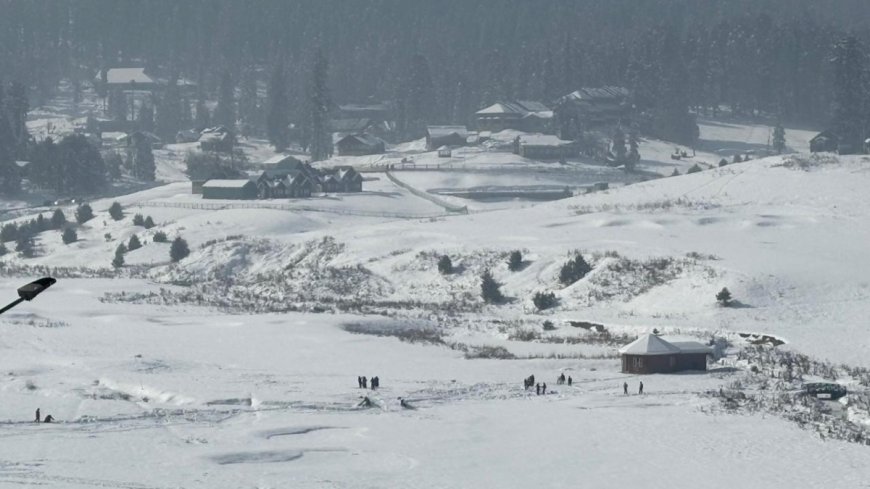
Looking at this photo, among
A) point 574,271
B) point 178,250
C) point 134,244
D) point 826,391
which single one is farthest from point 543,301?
point 134,244

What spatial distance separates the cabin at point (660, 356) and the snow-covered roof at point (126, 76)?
12636cm

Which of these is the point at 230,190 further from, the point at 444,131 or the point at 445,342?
the point at 445,342

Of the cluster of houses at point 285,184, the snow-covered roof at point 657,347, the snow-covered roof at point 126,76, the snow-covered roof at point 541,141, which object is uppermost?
the snow-covered roof at point 126,76

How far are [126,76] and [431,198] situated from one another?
78997 mm

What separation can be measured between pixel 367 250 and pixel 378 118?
69.2 m

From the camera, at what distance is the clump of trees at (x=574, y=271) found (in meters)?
75.6

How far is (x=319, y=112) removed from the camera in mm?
131375

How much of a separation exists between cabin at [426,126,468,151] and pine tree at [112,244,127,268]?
44.1 metres

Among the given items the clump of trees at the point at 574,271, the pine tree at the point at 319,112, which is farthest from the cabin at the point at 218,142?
the clump of trees at the point at 574,271

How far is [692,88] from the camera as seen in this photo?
148375 mm

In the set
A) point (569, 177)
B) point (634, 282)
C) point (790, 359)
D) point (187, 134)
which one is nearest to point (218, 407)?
point (790, 359)

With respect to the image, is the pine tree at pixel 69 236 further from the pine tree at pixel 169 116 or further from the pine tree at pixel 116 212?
the pine tree at pixel 169 116

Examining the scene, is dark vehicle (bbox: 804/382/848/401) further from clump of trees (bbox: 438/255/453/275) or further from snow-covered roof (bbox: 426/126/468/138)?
snow-covered roof (bbox: 426/126/468/138)

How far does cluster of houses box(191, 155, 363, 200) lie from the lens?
354 feet
